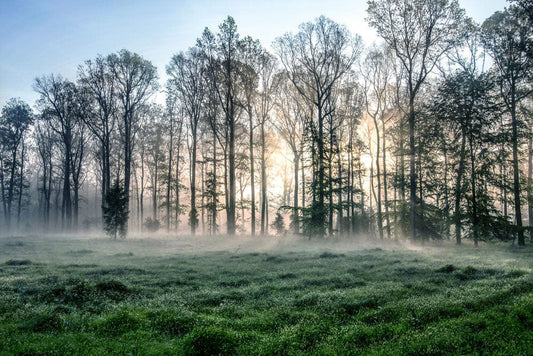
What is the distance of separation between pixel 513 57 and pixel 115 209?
38.8m

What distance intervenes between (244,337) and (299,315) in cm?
186

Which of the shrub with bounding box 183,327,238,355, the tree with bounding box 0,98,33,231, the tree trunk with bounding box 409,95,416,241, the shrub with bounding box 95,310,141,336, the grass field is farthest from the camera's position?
the tree with bounding box 0,98,33,231

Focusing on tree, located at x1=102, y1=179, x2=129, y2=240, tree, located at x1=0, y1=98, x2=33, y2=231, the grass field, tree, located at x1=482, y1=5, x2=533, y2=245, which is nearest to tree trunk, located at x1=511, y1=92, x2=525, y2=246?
tree, located at x1=482, y1=5, x2=533, y2=245

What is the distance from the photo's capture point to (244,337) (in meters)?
6.73

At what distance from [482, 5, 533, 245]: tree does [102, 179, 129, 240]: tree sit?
115 ft

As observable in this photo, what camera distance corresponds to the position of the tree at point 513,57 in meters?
23.8

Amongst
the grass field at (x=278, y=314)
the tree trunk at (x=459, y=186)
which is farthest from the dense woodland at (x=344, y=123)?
the grass field at (x=278, y=314)

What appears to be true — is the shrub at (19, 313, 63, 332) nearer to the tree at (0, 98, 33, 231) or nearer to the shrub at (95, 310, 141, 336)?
the shrub at (95, 310, 141, 336)

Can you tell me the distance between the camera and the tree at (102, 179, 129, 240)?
103ft

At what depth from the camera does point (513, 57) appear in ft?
82.3

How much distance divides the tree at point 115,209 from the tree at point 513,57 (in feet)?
115

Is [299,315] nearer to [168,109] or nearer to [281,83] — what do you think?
[281,83]

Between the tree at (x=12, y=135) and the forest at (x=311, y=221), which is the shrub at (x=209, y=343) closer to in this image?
the forest at (x=311, y=221)

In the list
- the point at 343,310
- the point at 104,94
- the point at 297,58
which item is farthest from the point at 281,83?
the point at 343,310
